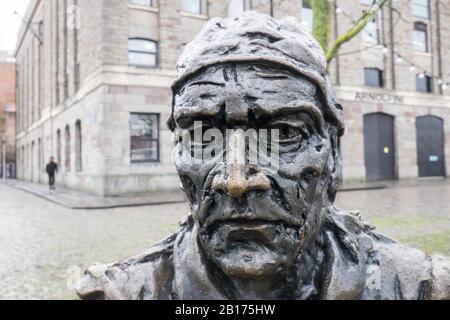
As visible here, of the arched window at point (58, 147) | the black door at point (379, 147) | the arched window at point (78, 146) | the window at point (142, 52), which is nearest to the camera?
the window at point (142, 52)

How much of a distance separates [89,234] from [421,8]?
2347 centimetres

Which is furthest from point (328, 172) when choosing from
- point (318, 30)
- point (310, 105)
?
point (318, 30)

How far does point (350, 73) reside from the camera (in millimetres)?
21141

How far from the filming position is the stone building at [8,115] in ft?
143

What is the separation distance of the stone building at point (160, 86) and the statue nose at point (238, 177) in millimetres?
11622

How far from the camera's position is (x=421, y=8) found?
80.2 feet

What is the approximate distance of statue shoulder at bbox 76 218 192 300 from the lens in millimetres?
1597

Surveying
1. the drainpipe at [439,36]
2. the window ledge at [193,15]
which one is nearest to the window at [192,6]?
the window ledge at [193,15]

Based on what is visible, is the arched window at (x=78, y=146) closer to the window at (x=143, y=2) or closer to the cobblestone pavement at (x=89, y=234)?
the window at (x=143, y=2)

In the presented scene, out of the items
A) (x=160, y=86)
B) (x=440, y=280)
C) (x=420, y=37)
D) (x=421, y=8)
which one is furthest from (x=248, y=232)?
(x=421, y=8)

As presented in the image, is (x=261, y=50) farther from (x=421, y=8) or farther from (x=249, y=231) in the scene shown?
(x=421, y=8)

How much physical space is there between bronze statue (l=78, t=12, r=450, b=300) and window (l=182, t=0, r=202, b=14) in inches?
692

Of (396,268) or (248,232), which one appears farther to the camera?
(396,268)

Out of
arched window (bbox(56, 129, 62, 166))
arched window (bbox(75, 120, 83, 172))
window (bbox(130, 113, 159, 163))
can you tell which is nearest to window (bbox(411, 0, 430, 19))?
window (bbox(130, 113, 159, 163))
